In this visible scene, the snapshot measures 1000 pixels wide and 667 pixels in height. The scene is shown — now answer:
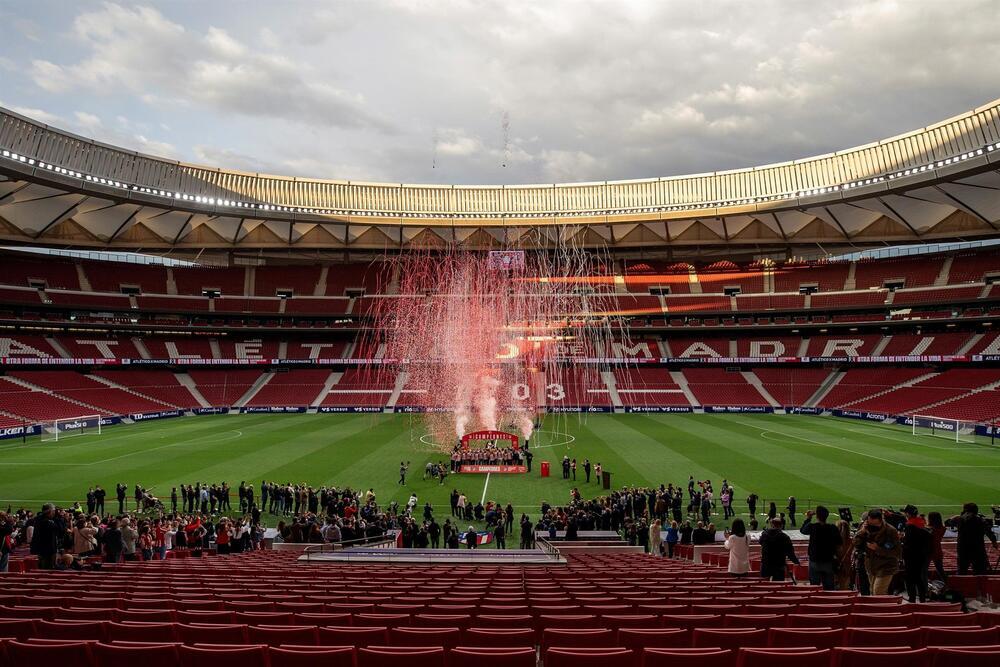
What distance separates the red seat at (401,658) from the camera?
3811 mm

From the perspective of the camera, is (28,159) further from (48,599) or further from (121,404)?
(48,599)

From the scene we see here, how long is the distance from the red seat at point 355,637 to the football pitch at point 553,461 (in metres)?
20.3

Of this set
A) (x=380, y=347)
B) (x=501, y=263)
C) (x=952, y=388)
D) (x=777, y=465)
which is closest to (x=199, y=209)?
(x=380, y=347)

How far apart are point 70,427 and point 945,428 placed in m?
61.5

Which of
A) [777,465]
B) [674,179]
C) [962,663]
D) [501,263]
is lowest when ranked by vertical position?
[777,465]

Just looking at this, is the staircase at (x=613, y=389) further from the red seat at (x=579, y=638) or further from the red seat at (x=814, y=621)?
the red seat at (x=579, y=638)

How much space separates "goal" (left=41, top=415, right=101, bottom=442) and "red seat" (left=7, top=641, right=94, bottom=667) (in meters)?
44.8

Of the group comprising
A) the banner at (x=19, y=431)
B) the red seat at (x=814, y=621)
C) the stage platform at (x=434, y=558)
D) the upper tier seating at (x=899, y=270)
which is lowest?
the stage platform at (x=434, y=558)

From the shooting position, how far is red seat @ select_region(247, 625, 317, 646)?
14.5 feet

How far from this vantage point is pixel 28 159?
37656mm

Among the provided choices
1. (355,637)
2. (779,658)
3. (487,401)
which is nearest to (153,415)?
(487,401)

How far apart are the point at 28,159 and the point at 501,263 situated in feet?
133

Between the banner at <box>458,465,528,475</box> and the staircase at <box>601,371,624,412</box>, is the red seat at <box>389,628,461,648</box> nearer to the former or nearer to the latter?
the banner at <box>458,465,528,475</box>

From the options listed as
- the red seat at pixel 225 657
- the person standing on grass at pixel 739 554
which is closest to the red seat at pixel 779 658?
the red seat at pixel 225 657
